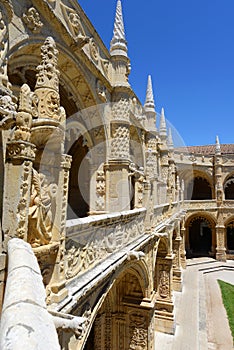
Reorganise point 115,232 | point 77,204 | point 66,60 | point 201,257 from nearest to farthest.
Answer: point 115,232 → point 66,60 → point 77,204 → point 201,257

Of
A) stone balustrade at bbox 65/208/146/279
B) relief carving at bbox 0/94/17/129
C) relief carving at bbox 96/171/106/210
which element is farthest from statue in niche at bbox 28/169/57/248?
relief carving at bbox 96/171/106/210

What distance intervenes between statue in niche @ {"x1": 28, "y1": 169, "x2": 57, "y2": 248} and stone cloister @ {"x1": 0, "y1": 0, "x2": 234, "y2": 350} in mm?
13

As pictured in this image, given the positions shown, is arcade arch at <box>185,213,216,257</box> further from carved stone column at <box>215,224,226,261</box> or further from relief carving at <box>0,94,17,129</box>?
relief carving at <box>0,94,17,129</box>

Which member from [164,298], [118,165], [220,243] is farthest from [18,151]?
[220,243]

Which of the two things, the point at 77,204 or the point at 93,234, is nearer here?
the point at 93,234

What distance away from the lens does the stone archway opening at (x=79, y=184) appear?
417 inches

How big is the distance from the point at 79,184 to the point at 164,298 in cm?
852

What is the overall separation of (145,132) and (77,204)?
232 inches

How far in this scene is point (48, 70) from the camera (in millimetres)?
3076

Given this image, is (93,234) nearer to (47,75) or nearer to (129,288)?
(47,75)

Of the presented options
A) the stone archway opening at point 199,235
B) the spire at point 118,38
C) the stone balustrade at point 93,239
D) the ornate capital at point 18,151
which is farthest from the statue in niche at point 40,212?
the stone archway opening at point 199,235

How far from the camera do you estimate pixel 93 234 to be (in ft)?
13.8

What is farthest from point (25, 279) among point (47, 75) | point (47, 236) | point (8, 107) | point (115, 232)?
point (115, 232)

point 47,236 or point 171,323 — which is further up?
point 47,236
